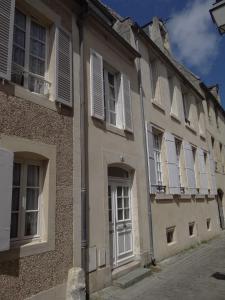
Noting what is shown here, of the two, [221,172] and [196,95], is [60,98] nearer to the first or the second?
[196,95]

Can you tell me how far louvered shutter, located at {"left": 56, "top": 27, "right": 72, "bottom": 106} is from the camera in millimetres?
5293

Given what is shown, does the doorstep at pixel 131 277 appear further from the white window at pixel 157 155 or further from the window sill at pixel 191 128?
the window sill at pixel 191 128

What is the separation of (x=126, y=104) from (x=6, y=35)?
367 cm

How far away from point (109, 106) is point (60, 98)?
84.9 inches

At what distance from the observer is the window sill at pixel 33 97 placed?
174 inches

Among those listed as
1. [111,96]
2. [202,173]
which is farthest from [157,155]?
[202,173]

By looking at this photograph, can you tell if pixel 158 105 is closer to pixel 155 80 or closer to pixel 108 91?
pixel 155 80

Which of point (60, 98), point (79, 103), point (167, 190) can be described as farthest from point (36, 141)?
point (167, 190)

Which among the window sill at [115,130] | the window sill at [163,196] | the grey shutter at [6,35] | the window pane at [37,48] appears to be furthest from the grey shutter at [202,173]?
the grey shutter at [6,35]

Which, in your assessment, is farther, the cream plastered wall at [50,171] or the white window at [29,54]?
the white window at [29,54]

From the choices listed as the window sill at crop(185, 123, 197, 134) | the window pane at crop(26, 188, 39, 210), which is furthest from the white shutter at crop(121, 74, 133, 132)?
the window sill at crop(185, 123, 197, 134)

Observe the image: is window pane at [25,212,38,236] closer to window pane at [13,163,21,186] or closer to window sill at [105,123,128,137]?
window pane at [13,163,21,186]

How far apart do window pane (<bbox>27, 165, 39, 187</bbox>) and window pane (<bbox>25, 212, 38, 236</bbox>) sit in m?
0.48

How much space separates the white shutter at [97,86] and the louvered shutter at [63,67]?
2.50 feet
